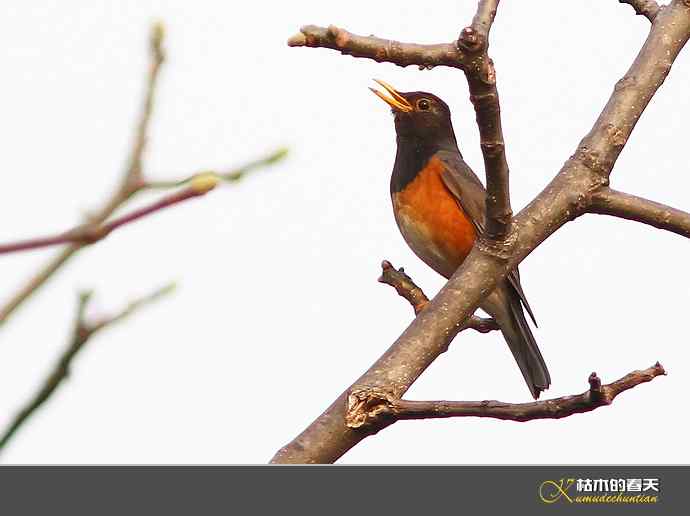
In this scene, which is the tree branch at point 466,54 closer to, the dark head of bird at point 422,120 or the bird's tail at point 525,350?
the bird's tail at point 525,350

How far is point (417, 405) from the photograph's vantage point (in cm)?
340

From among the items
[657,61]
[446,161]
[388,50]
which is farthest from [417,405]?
[446,161]

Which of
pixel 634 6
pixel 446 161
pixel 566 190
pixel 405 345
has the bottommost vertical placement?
pixel 405 345

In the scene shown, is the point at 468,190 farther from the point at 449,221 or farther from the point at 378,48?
the point at 378,48

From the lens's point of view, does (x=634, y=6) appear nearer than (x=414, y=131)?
Yes

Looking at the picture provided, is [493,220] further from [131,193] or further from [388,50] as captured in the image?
[131,193]

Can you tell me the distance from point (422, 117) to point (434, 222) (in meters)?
1.29

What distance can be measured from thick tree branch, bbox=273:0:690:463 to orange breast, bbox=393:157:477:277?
294 cm

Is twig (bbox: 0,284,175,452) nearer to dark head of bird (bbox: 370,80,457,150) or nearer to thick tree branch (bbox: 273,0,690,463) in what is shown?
thick tree branch (bbox: 273,0,690,463)

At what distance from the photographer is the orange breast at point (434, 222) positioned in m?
7.74

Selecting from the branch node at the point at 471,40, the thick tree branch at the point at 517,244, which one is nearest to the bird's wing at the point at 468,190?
the thick tree branch at the point at 517,244

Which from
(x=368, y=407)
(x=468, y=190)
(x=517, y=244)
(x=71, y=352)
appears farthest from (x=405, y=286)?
(x=71, y=352)

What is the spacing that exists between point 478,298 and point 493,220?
0.37 meters

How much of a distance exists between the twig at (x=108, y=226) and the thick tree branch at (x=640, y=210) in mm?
3676
